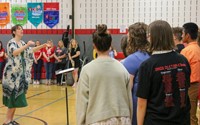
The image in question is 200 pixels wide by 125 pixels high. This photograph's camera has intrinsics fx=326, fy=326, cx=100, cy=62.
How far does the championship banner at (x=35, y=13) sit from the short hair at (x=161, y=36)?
12137mm

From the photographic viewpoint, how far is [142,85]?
2711 millimetres

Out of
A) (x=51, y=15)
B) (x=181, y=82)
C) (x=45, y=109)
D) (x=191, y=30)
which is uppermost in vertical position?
(x=51, y=15)

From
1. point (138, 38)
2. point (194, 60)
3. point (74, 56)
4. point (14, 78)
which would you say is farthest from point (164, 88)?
point (74, 56)

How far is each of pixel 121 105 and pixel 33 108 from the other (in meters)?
5.81

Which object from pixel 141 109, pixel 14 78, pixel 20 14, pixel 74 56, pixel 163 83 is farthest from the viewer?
pixel 20 14

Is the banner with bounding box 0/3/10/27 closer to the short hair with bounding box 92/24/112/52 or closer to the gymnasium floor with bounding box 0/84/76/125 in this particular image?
the gymnasium floor with bounding box 0/84/76/125

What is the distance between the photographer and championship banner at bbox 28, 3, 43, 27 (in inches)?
565

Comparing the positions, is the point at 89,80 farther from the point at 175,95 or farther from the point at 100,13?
the point at 100,13

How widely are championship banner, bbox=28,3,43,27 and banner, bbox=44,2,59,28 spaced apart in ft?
0.77

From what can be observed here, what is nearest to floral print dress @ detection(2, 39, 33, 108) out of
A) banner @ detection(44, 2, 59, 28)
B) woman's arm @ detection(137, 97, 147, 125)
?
woman's arm @ detection(137, 97, 147, 125)

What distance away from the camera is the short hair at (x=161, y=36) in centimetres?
271

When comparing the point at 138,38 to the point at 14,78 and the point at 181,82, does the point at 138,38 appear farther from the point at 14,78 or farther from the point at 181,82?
the point at 14,78

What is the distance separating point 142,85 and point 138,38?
2.73ft

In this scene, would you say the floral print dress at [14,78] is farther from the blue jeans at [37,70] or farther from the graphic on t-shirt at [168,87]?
the blue jeans at [37,70]
